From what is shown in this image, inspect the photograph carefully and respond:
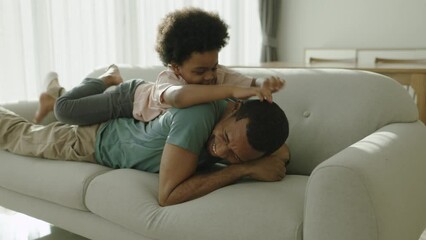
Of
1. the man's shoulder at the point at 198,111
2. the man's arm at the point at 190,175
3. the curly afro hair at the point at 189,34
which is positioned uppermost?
the curly afro hair at the point at 189,34

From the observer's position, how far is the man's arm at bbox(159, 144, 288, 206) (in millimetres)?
1416

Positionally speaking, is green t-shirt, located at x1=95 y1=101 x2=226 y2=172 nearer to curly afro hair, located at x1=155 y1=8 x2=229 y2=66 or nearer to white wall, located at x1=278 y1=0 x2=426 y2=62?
curly afro hair, located at x1=155 y1=8 x2=229 y2=66

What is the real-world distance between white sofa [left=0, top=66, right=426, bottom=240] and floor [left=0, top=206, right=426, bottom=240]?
0.27 meters

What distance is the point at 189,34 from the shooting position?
1.58 metres

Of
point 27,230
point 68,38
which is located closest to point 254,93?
point 27,230

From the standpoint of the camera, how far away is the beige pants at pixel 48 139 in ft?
6.38

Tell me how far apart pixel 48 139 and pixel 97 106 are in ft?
0.97

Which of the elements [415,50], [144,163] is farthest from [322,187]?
[415,50]

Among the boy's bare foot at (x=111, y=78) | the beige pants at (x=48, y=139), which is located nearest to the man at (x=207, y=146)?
the beige pants at (x=48, y=139)

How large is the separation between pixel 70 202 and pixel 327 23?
12.9ft

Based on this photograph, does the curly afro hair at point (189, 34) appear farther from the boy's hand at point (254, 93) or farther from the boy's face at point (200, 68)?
the boy's hand at point (254, 93)

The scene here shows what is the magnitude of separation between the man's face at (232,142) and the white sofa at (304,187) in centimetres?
11

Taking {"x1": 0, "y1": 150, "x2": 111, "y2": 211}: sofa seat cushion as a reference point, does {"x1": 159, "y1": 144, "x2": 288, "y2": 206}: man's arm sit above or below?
above

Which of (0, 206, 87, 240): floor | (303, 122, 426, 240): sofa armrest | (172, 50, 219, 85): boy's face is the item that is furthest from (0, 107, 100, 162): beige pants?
(303, 122, 426, 240): sofa armrest
